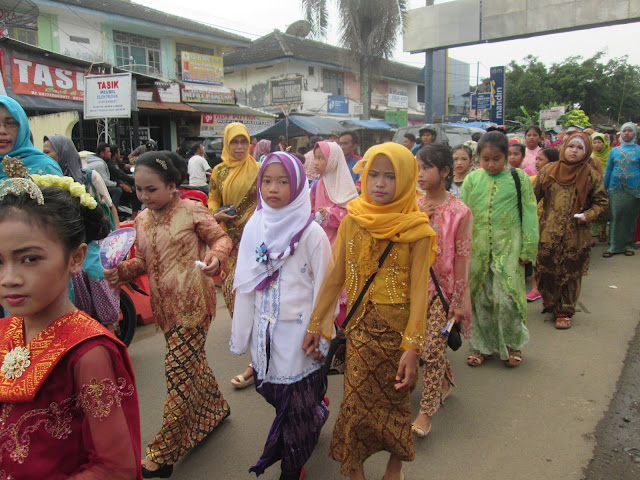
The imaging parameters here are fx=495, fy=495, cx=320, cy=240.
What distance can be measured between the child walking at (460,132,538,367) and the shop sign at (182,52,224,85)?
60.0ft

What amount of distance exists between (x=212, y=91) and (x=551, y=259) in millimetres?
18192

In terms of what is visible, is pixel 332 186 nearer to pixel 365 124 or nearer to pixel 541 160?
pixel 541 160

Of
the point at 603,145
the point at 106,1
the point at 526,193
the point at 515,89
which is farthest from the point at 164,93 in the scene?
the point at 515,89

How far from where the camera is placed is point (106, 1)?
18516 millimetres

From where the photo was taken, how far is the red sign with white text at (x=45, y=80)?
11539 millimetres

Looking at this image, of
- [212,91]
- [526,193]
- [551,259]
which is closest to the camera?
[526,193]

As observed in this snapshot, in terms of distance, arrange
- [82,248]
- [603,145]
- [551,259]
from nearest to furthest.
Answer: [82,248]
[551,259]
[603,145]

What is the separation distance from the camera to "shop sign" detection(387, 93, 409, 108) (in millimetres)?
32500

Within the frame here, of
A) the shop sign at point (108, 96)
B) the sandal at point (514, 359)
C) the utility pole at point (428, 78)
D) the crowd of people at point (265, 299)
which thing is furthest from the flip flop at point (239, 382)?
Answer: the utility pole at point (428, 78)

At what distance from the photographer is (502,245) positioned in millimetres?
3910

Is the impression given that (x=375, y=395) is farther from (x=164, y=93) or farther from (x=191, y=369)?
(x=164, y=93)

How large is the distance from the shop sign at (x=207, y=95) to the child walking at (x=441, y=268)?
1783 cm

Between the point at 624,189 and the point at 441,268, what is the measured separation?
618cm

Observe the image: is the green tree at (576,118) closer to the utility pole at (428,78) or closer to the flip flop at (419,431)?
the utility pole at (428,78)
